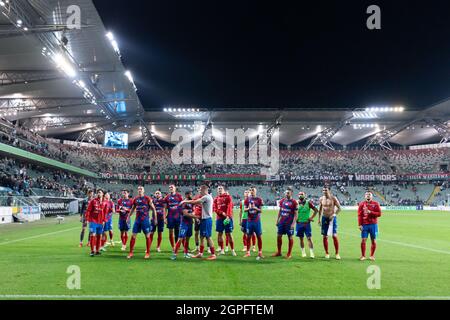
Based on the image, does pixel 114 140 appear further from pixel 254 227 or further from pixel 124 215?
pixel 254 227

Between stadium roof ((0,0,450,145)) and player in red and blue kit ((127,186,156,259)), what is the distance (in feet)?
47.8

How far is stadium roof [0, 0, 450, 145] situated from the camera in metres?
22.5

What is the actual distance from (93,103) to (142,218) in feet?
103

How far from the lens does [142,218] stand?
1122cm

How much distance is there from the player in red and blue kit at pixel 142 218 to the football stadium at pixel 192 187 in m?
0.05

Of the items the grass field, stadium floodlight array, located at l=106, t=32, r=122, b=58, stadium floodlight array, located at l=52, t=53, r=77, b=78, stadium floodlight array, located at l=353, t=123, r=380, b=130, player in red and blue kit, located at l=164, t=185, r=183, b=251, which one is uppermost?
stadium floodlight array, located at l=106, t=32, r=122, b=58

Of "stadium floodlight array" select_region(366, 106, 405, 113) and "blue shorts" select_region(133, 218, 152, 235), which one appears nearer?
"blue shorts" select_region(133, 218, 152, 235)

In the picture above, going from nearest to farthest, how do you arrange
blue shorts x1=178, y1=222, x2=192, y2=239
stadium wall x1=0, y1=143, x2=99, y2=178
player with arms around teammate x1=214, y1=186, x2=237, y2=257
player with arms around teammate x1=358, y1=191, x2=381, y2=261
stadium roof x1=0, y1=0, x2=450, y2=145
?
1. blue shorts x1=178, y1=222, x2=192, y2=239
2. player with arms around teammate x1=358, y1=191, x2=381, y2=261
3. player with arms around teammate x1=214, y1=186, x2=237, y2=257
4. stadium roof x1=0, y1=0, x2=450, y2=145
5. stadium wall x1=0, y1=143, x2=99, y2=178

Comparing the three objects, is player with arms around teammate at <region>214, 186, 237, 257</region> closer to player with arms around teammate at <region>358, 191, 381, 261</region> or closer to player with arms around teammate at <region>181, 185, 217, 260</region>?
player with arms around teammate at <region>181, 185, 217, 260</region>

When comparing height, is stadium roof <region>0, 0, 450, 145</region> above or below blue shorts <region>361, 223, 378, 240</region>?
above

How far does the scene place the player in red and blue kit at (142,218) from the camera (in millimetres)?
11039

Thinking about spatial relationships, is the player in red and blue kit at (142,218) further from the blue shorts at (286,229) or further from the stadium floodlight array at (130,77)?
the stadium floodlight array at (130,77)

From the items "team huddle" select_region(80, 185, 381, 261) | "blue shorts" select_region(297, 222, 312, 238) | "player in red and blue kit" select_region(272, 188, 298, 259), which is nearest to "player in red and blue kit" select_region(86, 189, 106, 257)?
"team huddle" select_region(80, 185, 381, 261)

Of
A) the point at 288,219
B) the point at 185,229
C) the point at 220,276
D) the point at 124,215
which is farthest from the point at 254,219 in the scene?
the point at 124,215
